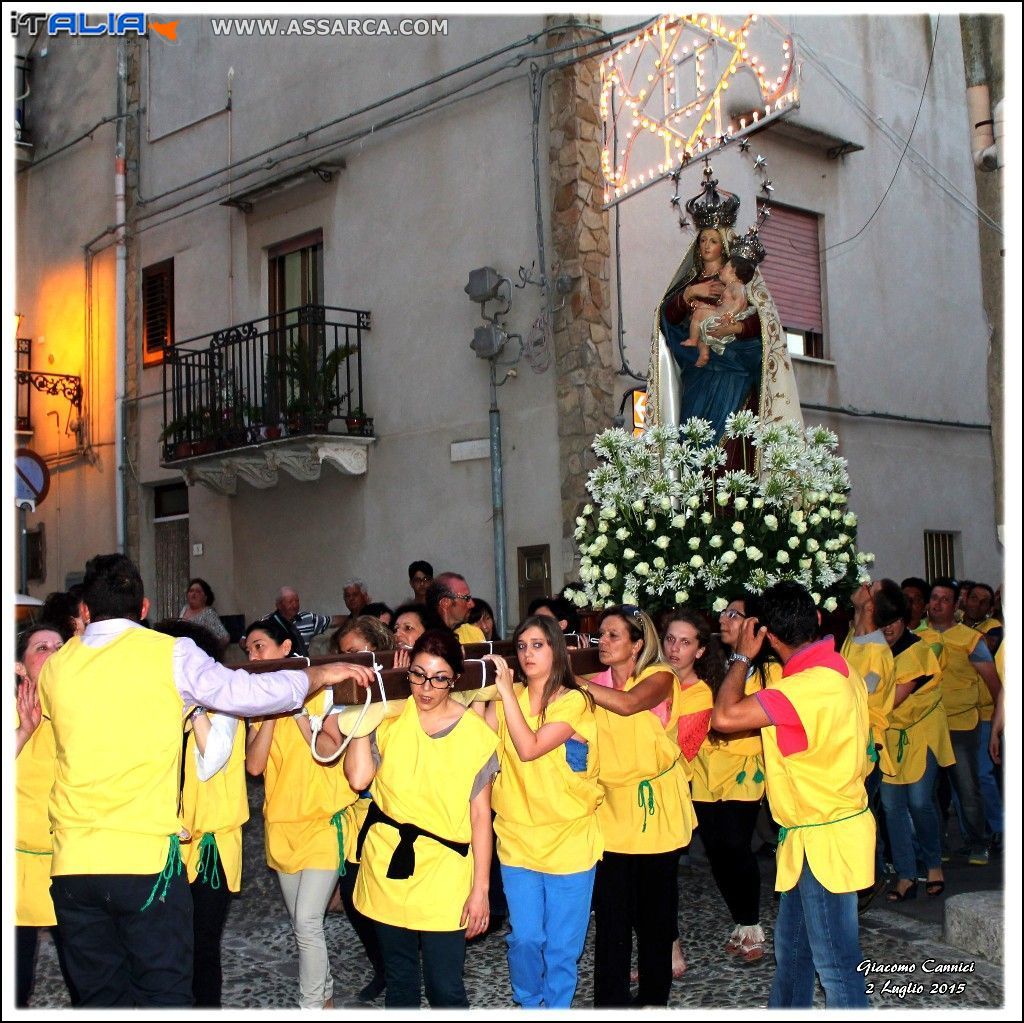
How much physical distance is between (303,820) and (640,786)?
4.51 ft

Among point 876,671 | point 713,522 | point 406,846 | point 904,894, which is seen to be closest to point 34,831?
point 406,846

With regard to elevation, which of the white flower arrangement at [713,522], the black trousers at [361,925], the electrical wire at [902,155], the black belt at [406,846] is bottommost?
the black trousers at [361,925]

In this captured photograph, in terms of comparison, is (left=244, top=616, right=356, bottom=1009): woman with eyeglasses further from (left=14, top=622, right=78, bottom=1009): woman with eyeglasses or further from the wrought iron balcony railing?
the wrought iron balcony railing

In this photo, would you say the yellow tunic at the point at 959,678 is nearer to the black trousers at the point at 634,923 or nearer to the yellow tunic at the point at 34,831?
the black trousers at the point at 634,923

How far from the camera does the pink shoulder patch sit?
446 cm

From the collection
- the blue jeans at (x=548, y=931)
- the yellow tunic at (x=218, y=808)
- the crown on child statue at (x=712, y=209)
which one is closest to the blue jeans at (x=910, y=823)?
the blue jeans at (x=548, y=931)

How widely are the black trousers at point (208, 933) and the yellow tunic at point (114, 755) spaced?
2.84 feet

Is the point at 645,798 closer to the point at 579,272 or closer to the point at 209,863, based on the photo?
the point at 209,863

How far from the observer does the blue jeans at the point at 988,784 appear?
27.9 ft

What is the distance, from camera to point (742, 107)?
1229 cm

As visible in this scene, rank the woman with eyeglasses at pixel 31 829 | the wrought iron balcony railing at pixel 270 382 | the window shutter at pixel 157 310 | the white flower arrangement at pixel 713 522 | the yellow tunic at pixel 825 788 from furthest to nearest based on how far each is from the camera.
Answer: the window shutter at pixel 157 310 < the wrought iron balcony railing at pixel 270 382 < the white flower arrangement at pixel 713 522 < the woman with eyeglasses at pixel 31 829 < the yellow tunic at pixel 825 788

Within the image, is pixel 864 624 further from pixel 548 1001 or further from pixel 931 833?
pixel 548 1001

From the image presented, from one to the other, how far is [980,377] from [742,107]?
Result: 5.12 m

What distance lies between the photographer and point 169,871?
4027 millimetres
